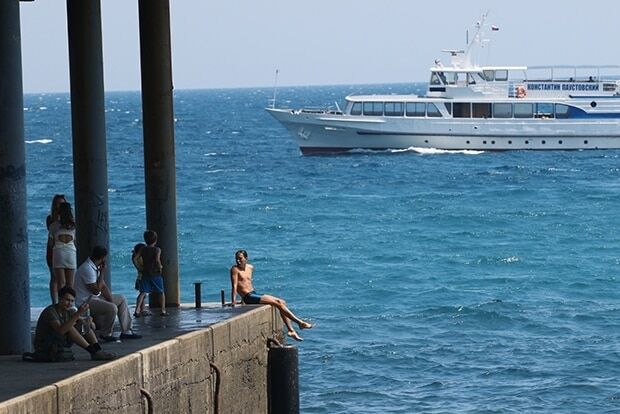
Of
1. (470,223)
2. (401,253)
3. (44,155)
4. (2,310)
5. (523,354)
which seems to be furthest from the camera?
(44,155)

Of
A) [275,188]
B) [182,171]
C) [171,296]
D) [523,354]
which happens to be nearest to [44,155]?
[182,171]

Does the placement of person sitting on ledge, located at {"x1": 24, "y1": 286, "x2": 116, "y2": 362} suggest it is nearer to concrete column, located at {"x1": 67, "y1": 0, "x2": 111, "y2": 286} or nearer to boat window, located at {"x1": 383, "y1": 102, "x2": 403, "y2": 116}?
concrete column, located at {"x1": 67, "y1": 0, "x2": 111, "y2": 286}

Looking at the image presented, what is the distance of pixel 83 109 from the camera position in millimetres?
14766

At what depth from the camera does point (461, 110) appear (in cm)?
7150

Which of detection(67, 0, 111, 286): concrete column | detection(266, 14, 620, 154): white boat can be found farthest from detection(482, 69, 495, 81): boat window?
detection(67, 0, 111, 286): concrete column

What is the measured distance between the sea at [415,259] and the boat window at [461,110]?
6.40ft

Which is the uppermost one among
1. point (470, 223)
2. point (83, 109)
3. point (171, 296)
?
point (83, 109)

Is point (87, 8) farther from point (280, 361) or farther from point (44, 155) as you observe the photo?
point (44, 155)

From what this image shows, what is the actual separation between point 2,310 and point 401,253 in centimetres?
2879

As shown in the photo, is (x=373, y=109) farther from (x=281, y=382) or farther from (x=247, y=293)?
(x=281, y=382)

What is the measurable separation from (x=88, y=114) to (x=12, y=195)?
2539 mm

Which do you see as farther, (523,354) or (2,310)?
(523,354)

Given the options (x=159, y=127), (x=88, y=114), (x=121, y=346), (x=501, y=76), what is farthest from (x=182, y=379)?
(x=501, y=76)

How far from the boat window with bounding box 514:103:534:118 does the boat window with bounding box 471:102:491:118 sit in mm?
1280
